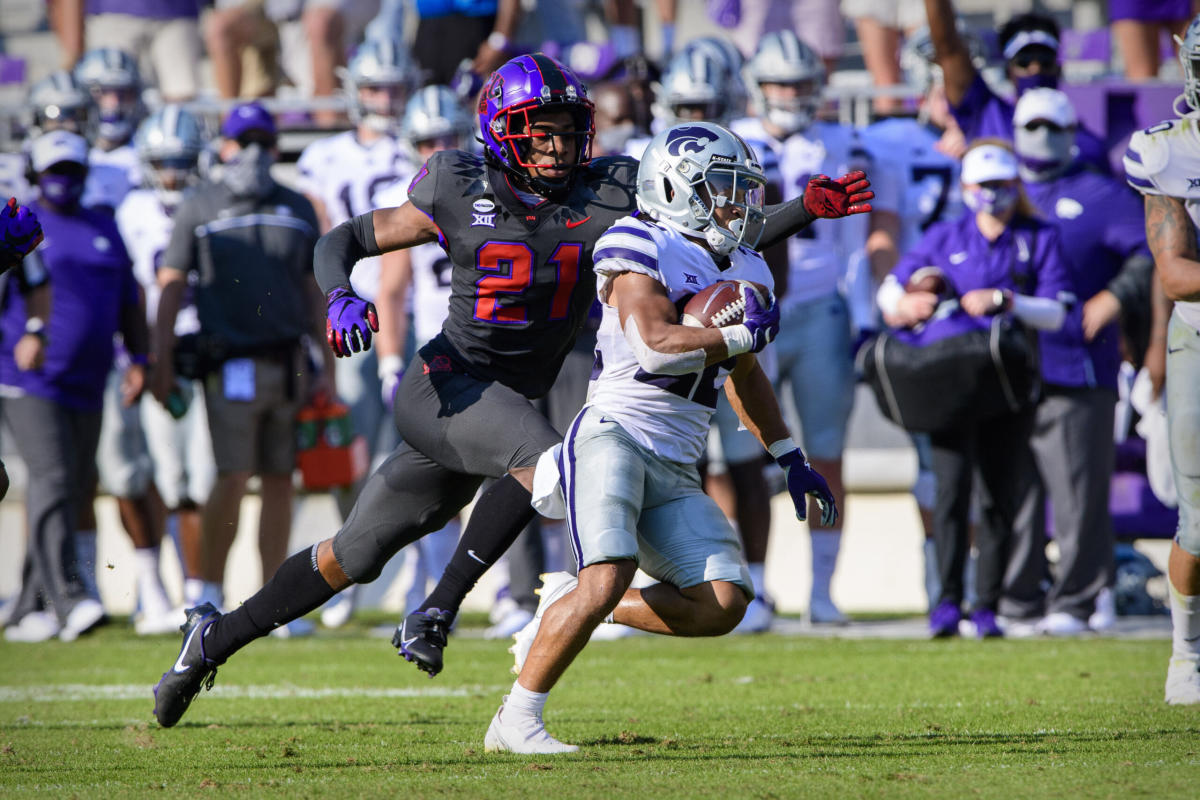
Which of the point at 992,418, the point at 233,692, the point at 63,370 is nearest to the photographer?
the point at 233,692

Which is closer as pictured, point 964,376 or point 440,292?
point 964,376

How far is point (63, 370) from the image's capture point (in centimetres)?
765

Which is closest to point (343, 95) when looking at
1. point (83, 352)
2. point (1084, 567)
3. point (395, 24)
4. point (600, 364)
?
point (395, 24)

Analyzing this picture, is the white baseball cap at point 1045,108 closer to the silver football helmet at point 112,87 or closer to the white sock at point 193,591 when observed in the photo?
the white sock at point 193,591

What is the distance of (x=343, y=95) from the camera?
1062cm

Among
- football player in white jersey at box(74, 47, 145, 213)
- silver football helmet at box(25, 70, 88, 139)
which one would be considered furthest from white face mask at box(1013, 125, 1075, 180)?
silver football helmet at box(25, 70, 88, 139)

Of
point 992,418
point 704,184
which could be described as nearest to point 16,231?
point 704,184

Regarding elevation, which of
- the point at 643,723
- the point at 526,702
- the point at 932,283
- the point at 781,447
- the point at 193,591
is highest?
the point at 932,283

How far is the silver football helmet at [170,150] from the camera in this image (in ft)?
27.1

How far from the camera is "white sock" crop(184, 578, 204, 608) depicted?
25.0ft

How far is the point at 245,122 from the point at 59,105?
1.55 metres

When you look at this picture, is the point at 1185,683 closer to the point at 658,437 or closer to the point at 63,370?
the point at 658,437

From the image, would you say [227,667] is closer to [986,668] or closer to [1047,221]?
[986,668]

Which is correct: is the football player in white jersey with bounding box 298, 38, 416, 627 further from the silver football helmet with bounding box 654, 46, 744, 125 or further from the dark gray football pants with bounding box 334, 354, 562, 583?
the dark gray football pants with bounding box 334, 354, 562, 583
